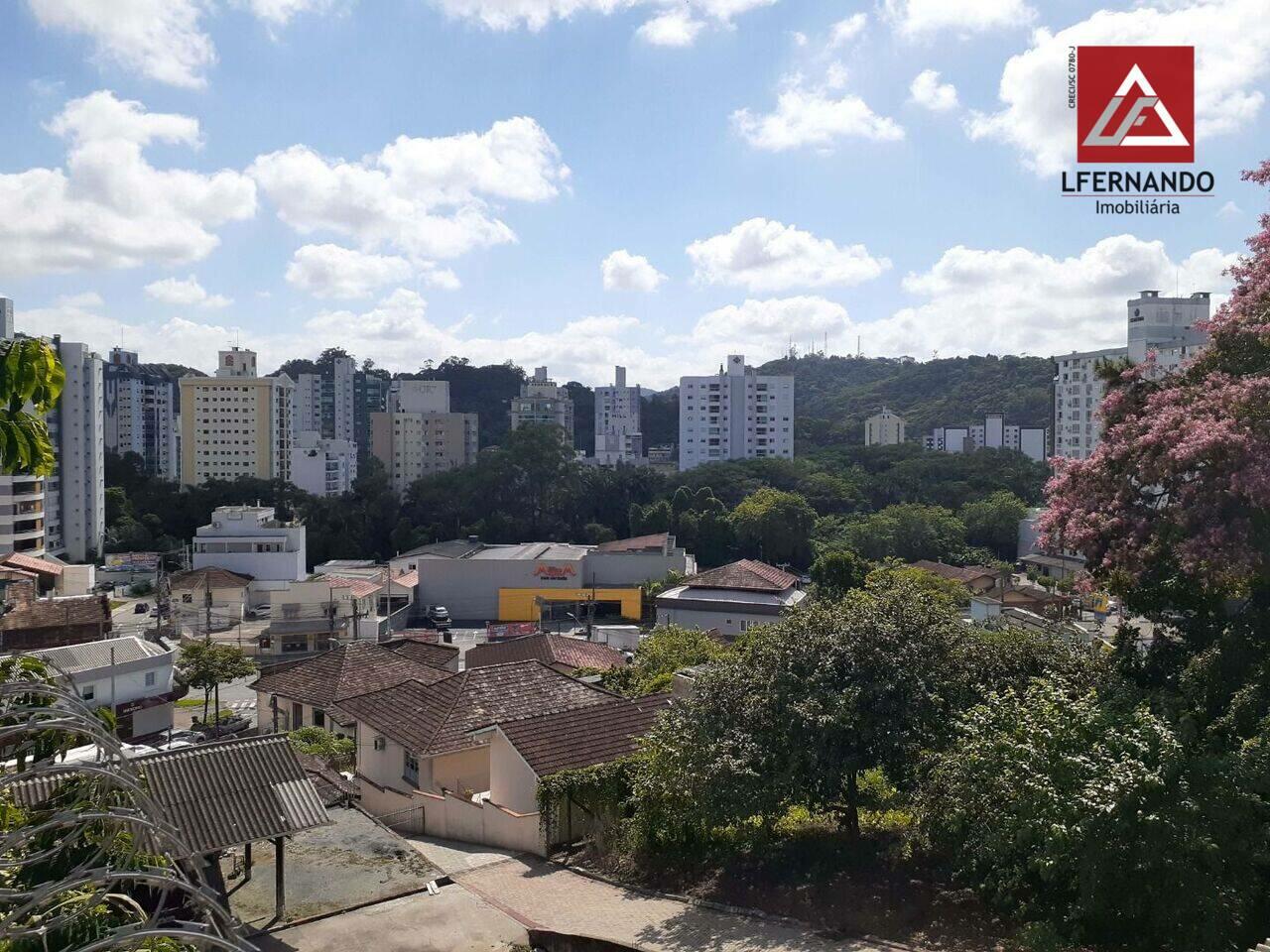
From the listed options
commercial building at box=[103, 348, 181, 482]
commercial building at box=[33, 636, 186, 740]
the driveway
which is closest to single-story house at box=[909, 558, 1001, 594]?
commercial building at box=[33, 636, 186, 740]

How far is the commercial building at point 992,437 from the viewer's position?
90188mm

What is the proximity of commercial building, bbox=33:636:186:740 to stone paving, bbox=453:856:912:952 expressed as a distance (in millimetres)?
15769

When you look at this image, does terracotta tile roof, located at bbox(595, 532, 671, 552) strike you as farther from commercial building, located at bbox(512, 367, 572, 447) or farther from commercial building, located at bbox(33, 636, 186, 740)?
commercial building, located at bbox(512, 367, 572, 447)

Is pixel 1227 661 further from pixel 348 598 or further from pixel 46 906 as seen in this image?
pixel 348 598

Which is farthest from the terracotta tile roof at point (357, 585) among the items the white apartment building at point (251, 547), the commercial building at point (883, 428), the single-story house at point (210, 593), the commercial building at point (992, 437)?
the commercial building at point (883, 428)

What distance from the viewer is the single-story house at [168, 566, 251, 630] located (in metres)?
45.7

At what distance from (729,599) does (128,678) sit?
69.8ft

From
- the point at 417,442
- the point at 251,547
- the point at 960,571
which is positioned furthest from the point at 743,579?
the point at 417,442

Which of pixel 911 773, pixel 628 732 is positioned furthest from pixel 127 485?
pixel 911 773

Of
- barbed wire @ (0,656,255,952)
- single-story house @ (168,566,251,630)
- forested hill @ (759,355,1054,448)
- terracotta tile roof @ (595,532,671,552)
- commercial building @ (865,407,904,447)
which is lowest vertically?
single-story house @ (168,566,251,630)

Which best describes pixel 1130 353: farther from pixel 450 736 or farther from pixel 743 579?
pixel 450 736

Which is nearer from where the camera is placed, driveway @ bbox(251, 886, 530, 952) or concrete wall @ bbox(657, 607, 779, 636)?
driveway @ bbox(251, 886, 530, 952)

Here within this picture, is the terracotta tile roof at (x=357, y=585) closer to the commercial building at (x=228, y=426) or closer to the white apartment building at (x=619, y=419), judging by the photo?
the commercial building at (x=228, y=426)

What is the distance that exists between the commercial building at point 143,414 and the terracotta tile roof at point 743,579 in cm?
6066
